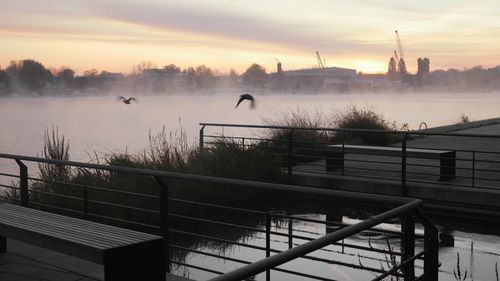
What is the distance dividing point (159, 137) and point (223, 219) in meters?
3.16

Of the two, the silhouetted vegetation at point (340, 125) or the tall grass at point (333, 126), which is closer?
the tall grass at point (333, 126)

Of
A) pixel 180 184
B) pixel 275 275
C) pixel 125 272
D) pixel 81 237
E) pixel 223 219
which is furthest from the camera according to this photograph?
pixel 180 184

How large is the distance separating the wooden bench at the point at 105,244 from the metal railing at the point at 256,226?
20.4 inches

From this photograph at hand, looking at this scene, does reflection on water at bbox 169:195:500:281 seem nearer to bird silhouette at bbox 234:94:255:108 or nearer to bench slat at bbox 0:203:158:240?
bench slat at bbox 0:203:158:240

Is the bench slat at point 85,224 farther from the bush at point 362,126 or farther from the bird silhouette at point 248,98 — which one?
the bush at point 362,126

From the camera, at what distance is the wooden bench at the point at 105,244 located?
12.9 ft

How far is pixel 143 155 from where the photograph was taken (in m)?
11.7

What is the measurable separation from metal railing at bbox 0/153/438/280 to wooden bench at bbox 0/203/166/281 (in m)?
0.52

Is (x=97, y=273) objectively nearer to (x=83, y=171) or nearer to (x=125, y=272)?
(x=125, y=272)

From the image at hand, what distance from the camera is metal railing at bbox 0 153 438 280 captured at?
10.0 feet

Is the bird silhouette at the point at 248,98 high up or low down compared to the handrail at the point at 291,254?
up

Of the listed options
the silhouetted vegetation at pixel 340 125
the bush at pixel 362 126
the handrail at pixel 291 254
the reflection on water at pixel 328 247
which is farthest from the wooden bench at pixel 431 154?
the handrail at pixel 291 254

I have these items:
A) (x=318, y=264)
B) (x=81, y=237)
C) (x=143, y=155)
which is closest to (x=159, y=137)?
(x=143, y=155)

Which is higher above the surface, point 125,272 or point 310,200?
point 125,272
